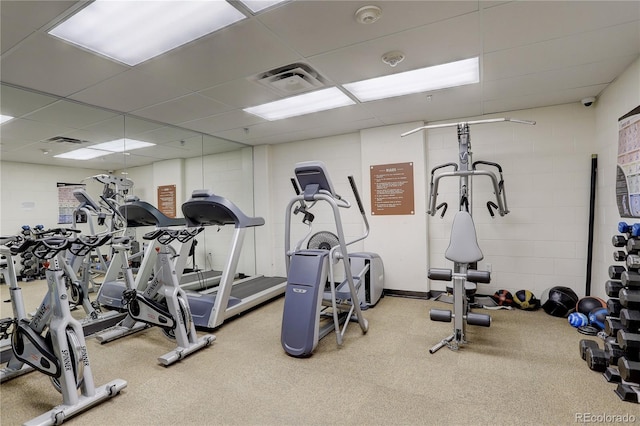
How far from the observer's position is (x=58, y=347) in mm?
1939

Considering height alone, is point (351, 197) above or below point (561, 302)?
above

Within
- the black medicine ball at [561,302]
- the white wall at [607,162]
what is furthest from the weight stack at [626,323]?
the black medicine ball at [561,302]

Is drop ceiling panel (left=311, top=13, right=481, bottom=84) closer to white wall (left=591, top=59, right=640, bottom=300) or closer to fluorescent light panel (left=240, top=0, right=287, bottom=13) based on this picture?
fluorescent light panel (left=240, top=0, right=287, bottom=13)

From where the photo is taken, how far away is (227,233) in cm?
510

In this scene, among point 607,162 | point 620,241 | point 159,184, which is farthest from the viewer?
point 159,184

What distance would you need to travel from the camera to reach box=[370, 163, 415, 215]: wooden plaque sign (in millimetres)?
4387

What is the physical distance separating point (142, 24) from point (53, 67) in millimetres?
1064

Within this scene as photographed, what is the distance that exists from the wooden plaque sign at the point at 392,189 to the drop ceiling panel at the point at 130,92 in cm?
268

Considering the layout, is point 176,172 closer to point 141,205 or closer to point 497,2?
point 141,205


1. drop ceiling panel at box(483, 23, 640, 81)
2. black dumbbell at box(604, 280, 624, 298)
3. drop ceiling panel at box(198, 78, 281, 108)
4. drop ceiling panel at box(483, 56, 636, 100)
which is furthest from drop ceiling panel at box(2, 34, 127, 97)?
black dumbbell at box(604, 280, 624, 298)

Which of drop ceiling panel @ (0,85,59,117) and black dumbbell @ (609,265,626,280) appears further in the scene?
drop ceiling panel @ (0,85,59,117)

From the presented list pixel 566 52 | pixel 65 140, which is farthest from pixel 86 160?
pixel 566 52

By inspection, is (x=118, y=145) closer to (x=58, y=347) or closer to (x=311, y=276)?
(x=58, y=347)

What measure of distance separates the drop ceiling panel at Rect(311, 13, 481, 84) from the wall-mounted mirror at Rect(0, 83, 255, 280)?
2644mm
